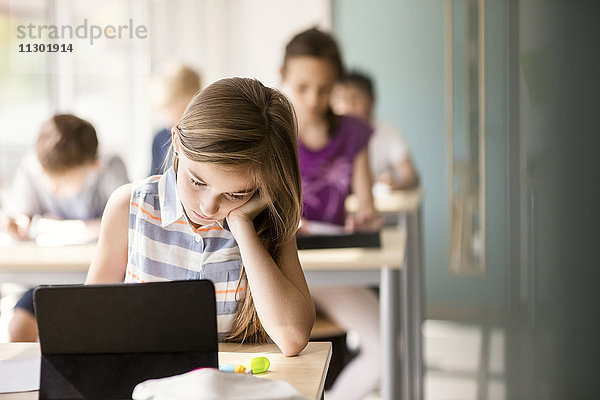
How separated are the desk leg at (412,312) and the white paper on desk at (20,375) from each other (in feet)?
4.02

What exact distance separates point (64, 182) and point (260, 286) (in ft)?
3.83

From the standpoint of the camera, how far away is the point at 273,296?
1.08 metres

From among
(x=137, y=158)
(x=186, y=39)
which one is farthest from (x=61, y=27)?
(x=186, y=39)

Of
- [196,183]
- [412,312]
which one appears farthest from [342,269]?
[196,183]

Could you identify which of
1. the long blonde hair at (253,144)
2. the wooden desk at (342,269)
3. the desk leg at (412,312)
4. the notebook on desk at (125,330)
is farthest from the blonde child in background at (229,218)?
the desk leg at (412,312)

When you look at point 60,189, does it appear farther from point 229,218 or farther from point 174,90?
point 229,218

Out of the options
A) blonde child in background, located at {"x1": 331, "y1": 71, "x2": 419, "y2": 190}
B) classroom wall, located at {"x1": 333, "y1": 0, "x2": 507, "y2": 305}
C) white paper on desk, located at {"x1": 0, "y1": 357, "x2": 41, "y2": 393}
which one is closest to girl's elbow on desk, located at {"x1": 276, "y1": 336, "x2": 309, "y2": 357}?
white paper on desk, located at {"x1": 0, "y1": 357, "x2": 41, "y2": 393}

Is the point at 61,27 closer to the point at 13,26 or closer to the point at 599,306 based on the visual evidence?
the point at 13,26

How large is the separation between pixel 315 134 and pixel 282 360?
1420 millimetres

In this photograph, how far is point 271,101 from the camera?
109 cm

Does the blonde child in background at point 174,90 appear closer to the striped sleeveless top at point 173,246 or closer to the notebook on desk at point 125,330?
the striped sleeveless top at point 173,246

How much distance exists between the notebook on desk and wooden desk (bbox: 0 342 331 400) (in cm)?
6

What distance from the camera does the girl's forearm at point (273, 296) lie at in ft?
3.42

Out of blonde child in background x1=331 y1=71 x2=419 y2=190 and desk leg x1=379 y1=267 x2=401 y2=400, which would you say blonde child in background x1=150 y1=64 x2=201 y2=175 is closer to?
blonde child in background x1=331 y1=71 x2=419 y2=190
